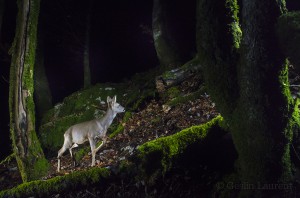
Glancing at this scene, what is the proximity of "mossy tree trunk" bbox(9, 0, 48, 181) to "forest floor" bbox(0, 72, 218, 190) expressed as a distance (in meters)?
0.68

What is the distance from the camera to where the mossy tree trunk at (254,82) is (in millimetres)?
5184

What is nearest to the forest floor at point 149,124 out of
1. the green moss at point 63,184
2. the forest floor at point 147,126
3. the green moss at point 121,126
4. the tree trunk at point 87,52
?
the forest floor at point 147,126

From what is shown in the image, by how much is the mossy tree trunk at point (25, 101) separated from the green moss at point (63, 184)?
244cm

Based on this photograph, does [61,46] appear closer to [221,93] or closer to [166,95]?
[166,95]

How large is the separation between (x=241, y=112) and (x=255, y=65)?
0.78m

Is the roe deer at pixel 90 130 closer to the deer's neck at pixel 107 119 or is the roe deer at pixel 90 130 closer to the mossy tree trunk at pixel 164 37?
the deer's neck at pixel 107 119

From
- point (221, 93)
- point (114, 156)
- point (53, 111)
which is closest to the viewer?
point (221, 93)

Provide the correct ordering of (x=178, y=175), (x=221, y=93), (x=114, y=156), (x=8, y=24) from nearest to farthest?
1. (x=221, y=93)
2. (x=178, y=175)
3. (x=114, y=156)
4. (x=8, y=24)

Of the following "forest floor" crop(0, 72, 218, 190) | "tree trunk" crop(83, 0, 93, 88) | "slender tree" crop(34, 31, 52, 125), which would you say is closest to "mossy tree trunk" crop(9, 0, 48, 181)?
"forest floor" crop(0, 72, 218, 190)

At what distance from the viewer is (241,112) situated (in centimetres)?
550

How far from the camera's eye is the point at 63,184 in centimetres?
756

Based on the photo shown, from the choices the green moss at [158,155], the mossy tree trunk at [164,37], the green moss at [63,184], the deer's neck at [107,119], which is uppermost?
the mossy tree trunk at [164,37]

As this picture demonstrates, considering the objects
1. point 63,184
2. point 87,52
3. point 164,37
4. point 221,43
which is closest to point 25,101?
point 63,184

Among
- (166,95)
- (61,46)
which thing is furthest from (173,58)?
(61,46)
